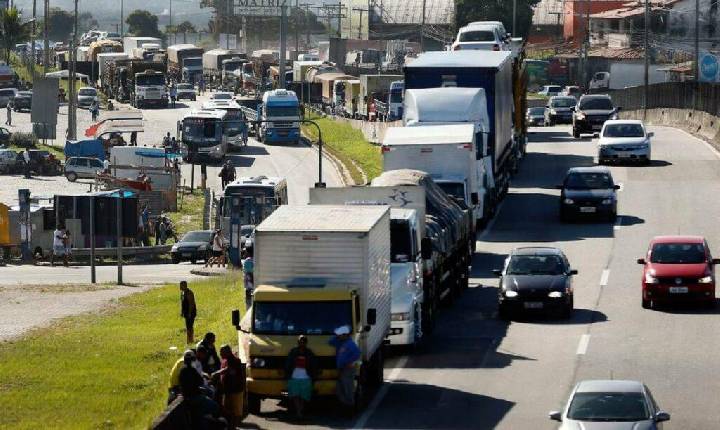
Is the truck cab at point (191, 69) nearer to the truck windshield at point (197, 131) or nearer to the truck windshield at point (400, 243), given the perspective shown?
the truck windshield at point (197, 131)

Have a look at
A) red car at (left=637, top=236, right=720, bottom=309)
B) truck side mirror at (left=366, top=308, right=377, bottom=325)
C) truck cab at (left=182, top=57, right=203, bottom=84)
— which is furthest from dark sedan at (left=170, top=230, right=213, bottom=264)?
truck cab at (left=182, top=57, right=203, bottom=84)

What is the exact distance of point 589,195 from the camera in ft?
169

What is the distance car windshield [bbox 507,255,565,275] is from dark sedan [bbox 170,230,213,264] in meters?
25.2

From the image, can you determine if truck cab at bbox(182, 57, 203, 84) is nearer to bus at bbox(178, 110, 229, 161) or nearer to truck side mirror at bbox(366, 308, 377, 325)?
bus at bbox(178, 110, 229, 161)

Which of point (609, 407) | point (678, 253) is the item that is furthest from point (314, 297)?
point (678, 253)

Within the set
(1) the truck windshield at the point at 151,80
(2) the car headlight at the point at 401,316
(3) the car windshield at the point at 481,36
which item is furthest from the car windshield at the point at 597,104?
(1) the truck windshield at the point at 151,80

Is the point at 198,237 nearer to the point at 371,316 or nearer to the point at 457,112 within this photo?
the point at 457,112

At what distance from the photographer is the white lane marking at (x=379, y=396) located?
25531mm

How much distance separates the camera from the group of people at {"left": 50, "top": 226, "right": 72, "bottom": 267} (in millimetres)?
61125

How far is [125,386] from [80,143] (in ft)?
204

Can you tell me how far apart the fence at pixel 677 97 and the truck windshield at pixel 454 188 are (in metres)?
31.6

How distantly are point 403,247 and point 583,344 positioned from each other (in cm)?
407

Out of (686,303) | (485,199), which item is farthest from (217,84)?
(686,303)

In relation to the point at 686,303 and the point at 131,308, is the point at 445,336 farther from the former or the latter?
the point at 131,308
